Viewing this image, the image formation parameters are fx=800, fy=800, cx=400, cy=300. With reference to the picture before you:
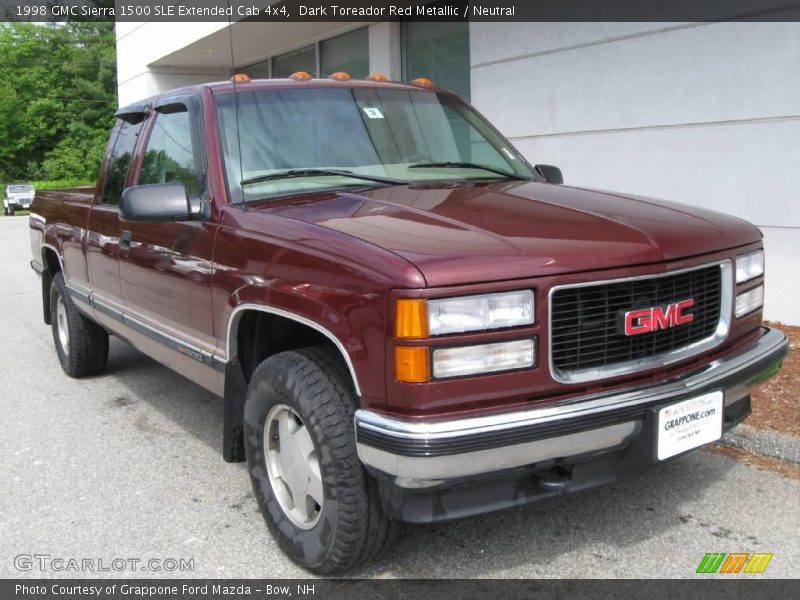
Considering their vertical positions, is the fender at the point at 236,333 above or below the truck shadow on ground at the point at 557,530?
above

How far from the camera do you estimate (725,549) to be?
10.6ft

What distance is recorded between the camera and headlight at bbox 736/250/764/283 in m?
3.26

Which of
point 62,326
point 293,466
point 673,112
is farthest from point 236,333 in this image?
point 673,112

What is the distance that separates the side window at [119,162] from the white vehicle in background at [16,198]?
31139 millimetres

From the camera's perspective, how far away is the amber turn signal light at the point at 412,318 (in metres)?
2.46

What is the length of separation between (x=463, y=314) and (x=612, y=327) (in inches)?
23.3

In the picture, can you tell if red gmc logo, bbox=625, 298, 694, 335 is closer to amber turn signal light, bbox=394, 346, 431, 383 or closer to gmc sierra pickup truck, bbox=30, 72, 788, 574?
gmc sierra pickup truck, bbox=30, 72, 788, 574

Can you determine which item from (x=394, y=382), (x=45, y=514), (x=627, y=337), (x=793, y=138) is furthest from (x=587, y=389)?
(x=793, y=138)

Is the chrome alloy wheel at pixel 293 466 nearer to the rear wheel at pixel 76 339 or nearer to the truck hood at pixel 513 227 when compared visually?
the truck hood at pixel 513 227

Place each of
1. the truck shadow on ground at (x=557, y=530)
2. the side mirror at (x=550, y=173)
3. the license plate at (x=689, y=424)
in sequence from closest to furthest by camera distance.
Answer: the license plate at (x=689, y=424)
the truck shadow on ground at (x=557, y=530)
the side mirror at (x=550, y=173)

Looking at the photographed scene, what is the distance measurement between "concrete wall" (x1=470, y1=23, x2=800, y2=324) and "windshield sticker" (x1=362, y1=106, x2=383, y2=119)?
393 cm

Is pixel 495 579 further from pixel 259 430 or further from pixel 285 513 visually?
pixel 259 430

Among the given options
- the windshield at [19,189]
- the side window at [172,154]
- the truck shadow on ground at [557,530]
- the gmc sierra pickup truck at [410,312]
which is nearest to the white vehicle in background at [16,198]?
the windshield at [19,189]

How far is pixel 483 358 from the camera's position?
2.53 meters
